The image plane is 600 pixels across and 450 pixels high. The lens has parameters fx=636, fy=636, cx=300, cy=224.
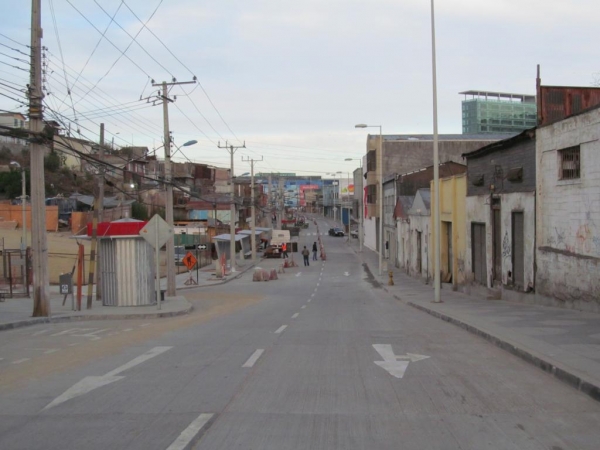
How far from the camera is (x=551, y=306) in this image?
19266mm

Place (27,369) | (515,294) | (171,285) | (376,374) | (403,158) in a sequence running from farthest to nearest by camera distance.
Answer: (403,158)
(171,285)
(515,294)
(27,369)
(376,374)

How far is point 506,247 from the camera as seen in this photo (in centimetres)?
2325

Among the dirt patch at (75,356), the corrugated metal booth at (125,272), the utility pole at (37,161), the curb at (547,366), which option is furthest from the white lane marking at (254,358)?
the corrugated metal booth at (125,272)

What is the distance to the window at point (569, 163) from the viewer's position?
1778 cm

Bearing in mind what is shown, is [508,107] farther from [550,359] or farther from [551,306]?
[550,359]

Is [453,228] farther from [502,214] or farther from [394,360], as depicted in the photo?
[394,360]

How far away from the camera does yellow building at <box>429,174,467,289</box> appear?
30031mm

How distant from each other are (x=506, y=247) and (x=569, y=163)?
5595 millimetres

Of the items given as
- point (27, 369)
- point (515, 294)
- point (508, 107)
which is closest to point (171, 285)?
point (515, 294)

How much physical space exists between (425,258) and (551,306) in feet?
67.7

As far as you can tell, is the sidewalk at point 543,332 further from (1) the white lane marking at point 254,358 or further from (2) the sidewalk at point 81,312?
(2) the sidewalk at point 81,312

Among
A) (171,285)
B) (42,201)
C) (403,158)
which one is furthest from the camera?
(403,158)

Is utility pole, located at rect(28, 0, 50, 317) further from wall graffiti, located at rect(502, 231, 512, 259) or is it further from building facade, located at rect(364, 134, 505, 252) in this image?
building facade, located at rect(364, 134, 505, 252)

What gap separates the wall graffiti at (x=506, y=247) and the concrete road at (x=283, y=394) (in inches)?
349
